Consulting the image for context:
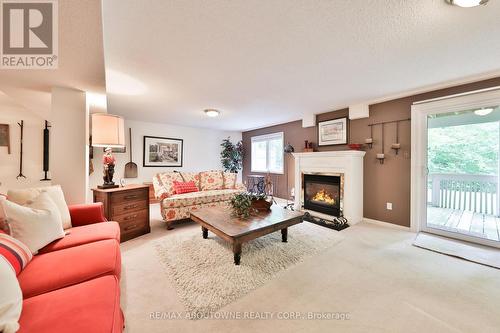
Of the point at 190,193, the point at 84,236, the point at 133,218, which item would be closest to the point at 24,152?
the point at 133,218

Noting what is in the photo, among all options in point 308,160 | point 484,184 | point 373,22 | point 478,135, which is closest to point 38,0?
point 373,22

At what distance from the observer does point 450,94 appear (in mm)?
2783

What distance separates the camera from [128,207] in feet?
9.05

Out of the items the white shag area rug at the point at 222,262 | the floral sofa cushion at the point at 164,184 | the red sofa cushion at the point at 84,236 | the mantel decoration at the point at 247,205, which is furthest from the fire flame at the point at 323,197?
the red sofa cushion at the point at 84,236

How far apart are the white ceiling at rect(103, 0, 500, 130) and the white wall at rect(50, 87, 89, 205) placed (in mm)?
530

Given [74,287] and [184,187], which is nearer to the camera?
[74,287]

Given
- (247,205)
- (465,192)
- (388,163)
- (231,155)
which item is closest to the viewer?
(247,205)

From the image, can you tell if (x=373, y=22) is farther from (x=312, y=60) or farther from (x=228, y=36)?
(x=228, y=36)

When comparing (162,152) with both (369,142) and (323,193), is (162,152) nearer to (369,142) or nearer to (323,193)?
(323,193)

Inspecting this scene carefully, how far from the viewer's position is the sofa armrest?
202 cm

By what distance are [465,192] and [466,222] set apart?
774 millimetres

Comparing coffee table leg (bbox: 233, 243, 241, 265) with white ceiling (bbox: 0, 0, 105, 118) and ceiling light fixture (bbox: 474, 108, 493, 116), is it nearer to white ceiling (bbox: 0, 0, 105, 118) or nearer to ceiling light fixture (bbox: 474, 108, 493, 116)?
white ceiling (bbox: 0, 0, 105, 118)

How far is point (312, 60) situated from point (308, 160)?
8.06ft

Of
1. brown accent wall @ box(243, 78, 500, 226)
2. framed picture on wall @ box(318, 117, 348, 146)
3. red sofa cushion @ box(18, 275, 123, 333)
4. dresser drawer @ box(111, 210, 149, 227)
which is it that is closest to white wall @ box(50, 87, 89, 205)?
dresser drawer @ box(111, 210, 149, 227)
